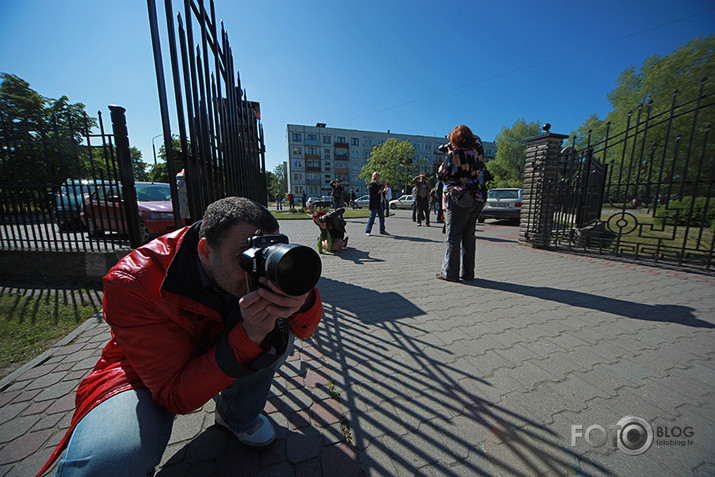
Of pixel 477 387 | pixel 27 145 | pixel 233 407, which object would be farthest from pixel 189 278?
pixel 27 145

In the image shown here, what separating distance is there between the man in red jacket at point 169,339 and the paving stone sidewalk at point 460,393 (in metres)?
0.47

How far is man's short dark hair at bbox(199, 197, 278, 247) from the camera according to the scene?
116 cm

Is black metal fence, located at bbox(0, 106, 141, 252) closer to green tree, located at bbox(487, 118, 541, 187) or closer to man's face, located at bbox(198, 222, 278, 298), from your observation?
man's face, located at bbox(198, 222, 278, 298)

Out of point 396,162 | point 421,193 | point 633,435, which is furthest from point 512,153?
point 633,435

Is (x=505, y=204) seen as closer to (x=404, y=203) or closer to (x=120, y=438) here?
(x=120, y=438)

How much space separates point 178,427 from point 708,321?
5.03m

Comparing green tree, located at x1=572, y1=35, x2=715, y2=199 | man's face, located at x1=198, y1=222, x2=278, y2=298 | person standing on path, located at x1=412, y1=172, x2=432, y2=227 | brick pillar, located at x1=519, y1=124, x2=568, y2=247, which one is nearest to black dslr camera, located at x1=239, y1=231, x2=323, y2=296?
man's face, located at x1=198, y1=222, x2=278, y2=298

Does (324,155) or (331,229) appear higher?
(324,155)

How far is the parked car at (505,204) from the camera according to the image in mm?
11602

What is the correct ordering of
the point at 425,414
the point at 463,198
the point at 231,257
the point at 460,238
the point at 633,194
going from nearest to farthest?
the point at 231,257, the point at 425,414, the point at 463,198, the point at 460,238, the point at 633,194

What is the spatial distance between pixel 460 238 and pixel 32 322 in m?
5.29

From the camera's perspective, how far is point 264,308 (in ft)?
3.43

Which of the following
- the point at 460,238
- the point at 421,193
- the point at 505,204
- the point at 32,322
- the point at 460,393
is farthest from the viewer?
the point at 505,204

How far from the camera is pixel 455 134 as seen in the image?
3.97 metres
